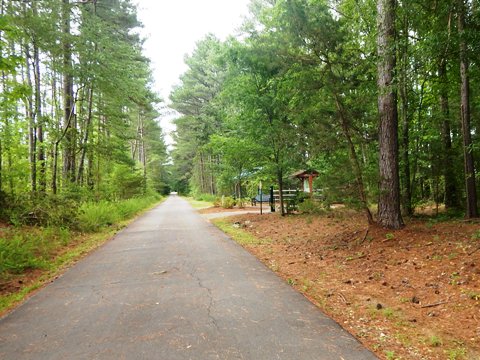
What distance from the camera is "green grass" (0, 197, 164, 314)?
584 cm

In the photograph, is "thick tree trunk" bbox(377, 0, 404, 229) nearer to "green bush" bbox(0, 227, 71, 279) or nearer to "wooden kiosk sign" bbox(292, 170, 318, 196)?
"green bush" bbox(0, 227, 71, 279)

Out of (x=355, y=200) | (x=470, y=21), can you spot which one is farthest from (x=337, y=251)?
(x=470, y=21)

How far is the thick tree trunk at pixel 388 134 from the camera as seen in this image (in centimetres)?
730

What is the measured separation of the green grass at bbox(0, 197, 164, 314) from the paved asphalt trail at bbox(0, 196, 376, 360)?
1.31 feet

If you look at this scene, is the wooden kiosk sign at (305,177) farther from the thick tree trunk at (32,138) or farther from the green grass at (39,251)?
the thick tree trunk at (32,138)

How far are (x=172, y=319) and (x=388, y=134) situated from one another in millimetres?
6130

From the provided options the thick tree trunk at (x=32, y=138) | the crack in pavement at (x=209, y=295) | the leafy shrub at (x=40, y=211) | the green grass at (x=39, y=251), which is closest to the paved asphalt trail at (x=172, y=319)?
the crack in pavement at (x=209, y=295)

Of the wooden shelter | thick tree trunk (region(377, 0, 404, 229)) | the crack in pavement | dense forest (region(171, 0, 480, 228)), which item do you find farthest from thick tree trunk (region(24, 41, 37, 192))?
the wooden shelter

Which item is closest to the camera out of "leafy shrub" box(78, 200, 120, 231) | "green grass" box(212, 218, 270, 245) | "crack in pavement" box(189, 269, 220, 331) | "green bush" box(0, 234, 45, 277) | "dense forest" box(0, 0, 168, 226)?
"crack in pavement" box(189, 269, 220, 331)

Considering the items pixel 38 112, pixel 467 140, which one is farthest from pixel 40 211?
pixel 467 140

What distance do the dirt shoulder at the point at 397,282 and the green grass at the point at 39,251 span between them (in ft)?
13.9

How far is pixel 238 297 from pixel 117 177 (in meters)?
19.8

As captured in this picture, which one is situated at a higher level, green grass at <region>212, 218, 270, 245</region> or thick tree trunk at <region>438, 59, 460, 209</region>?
thick tree trunk at <region>438, 59, 460, 209</region>

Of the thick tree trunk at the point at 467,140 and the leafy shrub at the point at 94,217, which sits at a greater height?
the thick tree trunk at the point at 467,140
